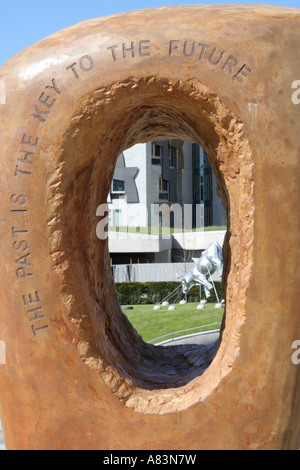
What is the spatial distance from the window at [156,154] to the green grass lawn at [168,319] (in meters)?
14.0

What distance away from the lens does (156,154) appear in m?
28.0

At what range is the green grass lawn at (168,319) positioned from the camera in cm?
1243

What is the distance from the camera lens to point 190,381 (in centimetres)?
387

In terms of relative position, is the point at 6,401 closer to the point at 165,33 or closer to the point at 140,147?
the point at 165,33

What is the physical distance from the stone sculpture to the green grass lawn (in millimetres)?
8193

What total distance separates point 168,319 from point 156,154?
16.2 metres

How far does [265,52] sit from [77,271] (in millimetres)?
2114

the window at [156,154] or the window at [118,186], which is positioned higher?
the window at [156,154]

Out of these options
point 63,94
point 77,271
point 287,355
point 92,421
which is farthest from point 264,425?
point 63,94

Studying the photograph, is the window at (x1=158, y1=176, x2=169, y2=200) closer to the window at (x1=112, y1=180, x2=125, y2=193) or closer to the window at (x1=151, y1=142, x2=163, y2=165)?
the window at (x1=151, y1=142, x2=163, y2=165)

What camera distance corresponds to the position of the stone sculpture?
3246mm
